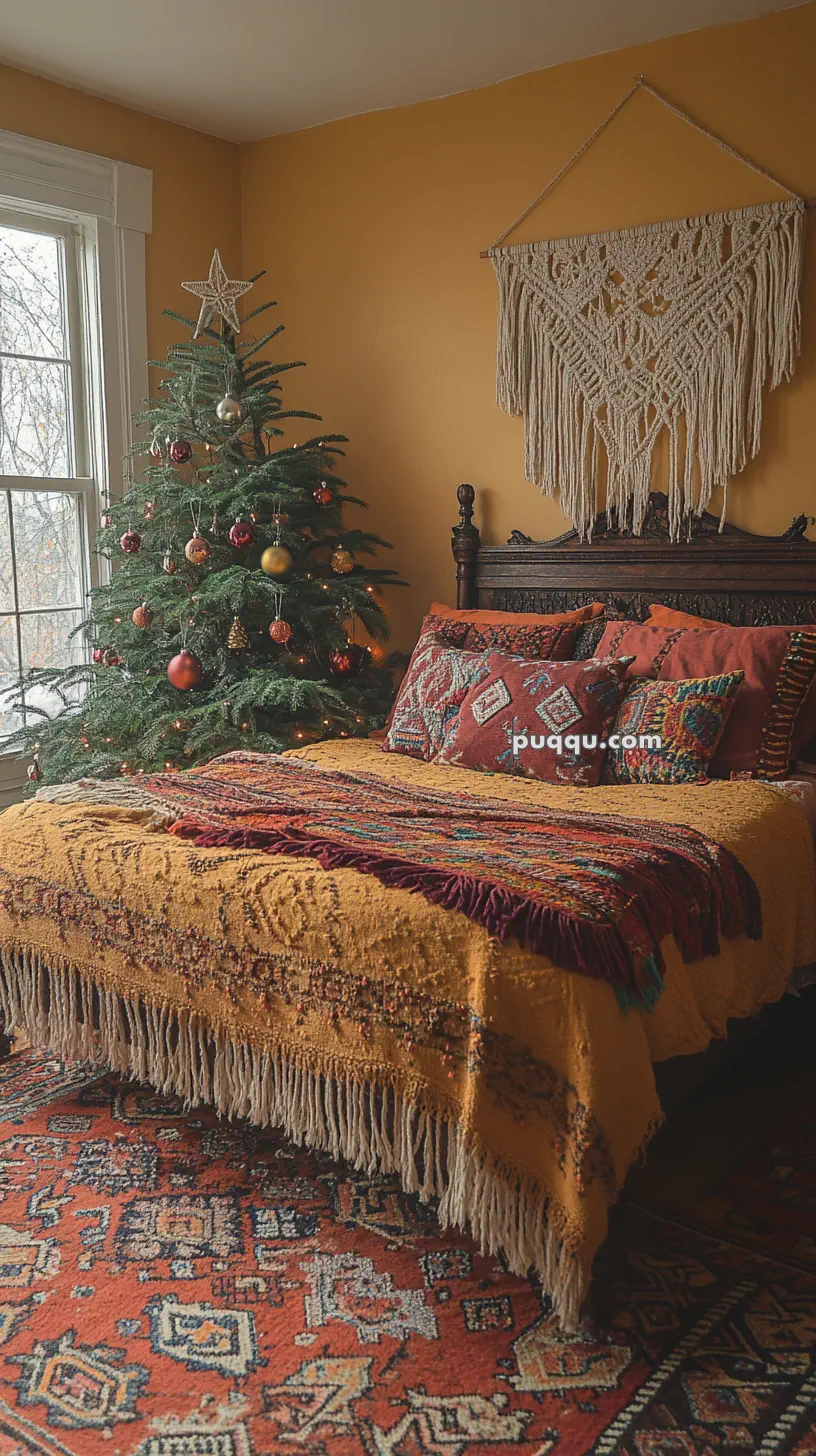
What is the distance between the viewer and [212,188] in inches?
178

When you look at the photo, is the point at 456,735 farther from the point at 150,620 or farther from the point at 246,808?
the point at 150,620

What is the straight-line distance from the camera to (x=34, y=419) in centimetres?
409

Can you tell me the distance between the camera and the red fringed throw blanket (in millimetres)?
1896

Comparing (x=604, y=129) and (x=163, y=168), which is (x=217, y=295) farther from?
(x=604, y=129)

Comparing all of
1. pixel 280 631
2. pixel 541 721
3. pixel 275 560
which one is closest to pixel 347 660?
pixel 280 631

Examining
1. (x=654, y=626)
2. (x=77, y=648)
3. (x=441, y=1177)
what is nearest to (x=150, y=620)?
(x=77, y=648)

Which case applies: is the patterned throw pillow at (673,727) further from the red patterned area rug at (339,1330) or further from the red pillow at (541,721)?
the red patterned area rug at (339,1330)

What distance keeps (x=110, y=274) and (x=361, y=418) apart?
103 cm

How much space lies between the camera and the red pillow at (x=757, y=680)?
9.76ft

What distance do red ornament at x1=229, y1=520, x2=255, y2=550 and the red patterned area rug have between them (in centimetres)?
197

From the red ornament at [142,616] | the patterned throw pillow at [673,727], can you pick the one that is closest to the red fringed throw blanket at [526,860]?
the patterned throw pillow at [673,727]

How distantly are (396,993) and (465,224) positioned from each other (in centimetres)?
304

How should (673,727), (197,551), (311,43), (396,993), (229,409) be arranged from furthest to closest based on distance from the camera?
(229,409)
(197,551)
(311,43)
(673,727)
(396,993)

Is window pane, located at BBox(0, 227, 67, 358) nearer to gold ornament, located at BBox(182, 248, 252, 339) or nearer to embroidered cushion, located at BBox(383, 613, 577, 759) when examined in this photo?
gold ornament, located at BBox(182, 248, 252, 339)
